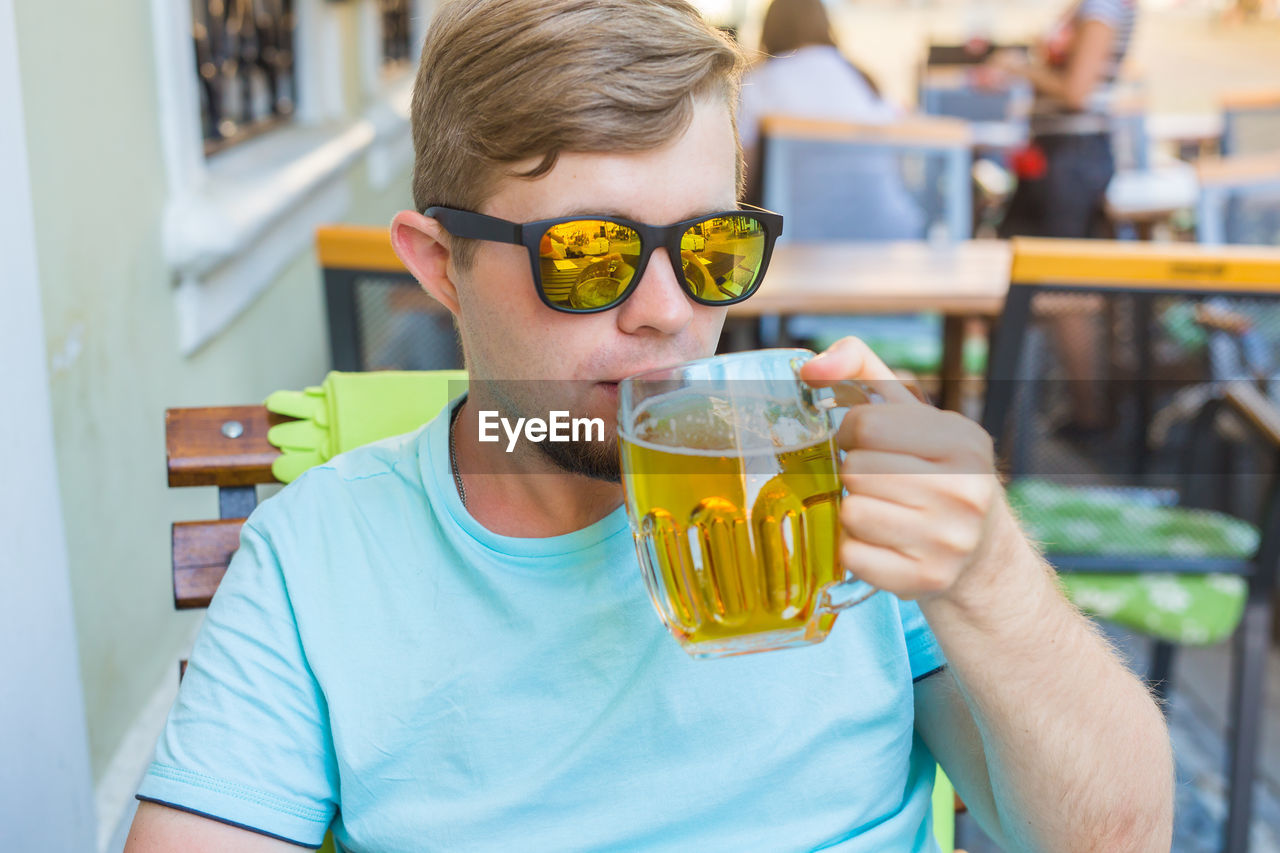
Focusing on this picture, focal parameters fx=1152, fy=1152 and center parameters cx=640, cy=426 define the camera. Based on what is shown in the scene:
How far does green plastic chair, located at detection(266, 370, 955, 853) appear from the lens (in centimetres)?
140

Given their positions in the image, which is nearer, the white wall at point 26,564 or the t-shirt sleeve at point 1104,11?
the white wall at point 26,564

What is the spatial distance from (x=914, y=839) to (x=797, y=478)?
1.98 ft

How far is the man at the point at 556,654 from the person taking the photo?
1.04 meters

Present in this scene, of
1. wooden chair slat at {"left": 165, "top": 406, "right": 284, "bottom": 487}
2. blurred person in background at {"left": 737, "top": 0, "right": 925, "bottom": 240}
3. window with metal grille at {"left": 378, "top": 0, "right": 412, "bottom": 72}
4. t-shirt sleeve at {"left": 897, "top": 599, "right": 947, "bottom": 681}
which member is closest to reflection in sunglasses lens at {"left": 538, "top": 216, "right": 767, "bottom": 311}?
t-shirt sleeve at {"left": 897, "top": 599, "right": 947, "bottom": 681}

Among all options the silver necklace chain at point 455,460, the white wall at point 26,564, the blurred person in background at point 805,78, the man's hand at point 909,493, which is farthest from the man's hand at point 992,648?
the blurred person in background at point 805,78

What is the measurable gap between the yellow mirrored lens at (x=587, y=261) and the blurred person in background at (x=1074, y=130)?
4221 millimetres

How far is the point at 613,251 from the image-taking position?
3.38 ft

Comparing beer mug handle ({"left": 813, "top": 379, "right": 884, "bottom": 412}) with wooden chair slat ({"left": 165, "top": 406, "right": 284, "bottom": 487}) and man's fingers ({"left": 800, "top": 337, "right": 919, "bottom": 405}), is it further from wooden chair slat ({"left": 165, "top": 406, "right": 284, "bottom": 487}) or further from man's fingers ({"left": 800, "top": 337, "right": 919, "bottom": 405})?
wooden chair slat ({"left": 165, "top": 406, "right": 284, "bottom": 487})

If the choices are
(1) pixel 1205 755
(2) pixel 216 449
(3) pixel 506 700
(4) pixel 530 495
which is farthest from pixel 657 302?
(1) pixel 1205 755

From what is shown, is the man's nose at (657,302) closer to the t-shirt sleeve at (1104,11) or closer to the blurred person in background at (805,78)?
the blurred person in background at (805,78)

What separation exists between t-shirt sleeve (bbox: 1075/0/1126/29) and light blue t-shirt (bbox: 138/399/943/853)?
165 inches

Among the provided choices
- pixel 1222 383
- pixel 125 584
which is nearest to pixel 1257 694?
pixel 1222 383

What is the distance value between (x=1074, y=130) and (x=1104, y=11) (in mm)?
468

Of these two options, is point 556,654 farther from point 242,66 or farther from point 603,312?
point 242,66
